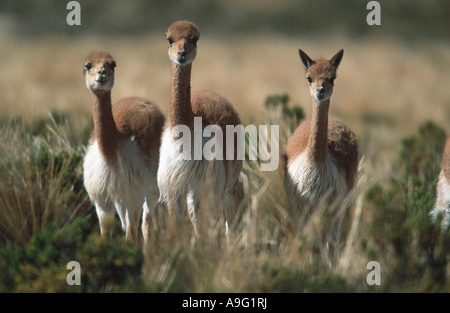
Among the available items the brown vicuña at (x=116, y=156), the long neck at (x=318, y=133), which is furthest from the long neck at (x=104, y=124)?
the long neck at (x=318, y=133)

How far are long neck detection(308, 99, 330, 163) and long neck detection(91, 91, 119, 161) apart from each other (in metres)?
1.83

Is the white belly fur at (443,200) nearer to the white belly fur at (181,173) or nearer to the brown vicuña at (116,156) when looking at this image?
the white belly fur at (181,173)

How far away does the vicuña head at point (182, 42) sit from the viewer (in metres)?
6.32

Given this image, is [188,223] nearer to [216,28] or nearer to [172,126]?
[172,126]

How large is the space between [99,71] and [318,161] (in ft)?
7.05

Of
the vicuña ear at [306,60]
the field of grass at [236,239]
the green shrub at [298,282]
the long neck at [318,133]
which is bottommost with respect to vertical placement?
the green shrub at [298,282]

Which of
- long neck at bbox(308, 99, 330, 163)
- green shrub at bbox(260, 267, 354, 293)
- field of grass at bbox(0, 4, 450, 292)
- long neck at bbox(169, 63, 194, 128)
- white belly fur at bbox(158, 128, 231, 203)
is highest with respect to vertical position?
long neck at bbox(169, 63, 194, 128)

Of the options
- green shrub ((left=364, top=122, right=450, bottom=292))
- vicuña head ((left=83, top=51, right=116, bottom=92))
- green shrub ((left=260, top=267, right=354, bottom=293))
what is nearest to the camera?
green shrub ((left=260, top=267, right=354, bottom=293))

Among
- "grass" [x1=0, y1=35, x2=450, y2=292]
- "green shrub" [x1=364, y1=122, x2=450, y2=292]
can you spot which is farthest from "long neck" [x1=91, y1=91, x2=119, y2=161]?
"green shrub" [x1=364, y1=122, x2=450, y2=292]

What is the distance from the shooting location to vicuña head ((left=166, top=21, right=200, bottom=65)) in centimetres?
632

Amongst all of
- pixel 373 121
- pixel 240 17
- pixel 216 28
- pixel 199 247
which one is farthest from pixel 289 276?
pixel 240 17

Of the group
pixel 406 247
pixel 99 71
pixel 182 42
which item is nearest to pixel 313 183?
pixel 406 247

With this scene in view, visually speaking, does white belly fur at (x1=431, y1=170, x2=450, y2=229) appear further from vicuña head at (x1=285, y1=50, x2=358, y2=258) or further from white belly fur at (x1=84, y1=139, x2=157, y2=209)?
white belly fur at (x1=84, y1=139, x2=157, y2=209)

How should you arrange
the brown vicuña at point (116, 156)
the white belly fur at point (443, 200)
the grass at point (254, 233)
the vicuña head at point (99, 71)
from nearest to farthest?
the grass at point (254, 233)
the vicuña head at point (99, 71)
the brown vicuña at point (116, 156)
the white belly fur at point (443, 200)
